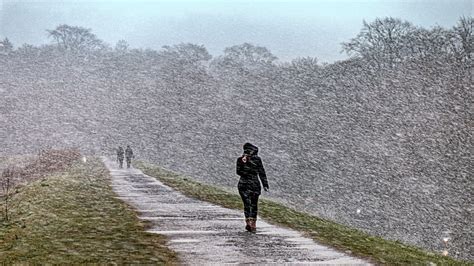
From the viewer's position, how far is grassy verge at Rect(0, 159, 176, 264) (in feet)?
29.1

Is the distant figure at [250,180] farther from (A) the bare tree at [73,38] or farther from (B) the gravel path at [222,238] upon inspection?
(A) the bare tree at [73,38]

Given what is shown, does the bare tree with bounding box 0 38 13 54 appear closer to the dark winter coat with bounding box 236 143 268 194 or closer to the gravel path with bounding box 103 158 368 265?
the gravel path with bounding box 103 158 368 265

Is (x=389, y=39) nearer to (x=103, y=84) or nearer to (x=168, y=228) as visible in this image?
(x=103, y=84)

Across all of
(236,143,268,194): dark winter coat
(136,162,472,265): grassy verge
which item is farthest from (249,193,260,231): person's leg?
(136,162,472,265): grassy verge

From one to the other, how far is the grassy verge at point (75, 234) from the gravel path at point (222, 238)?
43cm

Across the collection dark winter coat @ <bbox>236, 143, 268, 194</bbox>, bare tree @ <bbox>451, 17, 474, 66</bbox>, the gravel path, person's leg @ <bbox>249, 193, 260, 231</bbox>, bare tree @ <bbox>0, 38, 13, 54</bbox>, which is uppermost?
bare tree @ <bbox>0, 38, 13, 54</bbox>

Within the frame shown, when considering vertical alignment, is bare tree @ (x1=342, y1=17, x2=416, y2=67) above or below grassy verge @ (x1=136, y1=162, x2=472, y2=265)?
above

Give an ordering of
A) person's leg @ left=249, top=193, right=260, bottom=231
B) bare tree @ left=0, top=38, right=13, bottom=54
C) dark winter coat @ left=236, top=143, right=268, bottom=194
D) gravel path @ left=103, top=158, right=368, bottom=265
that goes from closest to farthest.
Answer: gravel path @ left=103, top=158, right=368, bottom=265
person's leg @ left=249, top=193, right=260, bottom=231
dark winter coat @ left=236, top=143, right=268, bottom=194
bare tree @ left=0, top=38, right=13, bottom=54

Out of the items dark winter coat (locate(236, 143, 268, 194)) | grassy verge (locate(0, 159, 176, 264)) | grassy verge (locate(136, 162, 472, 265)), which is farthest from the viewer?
dark winter coat (locate(236, 143, 268, 194))

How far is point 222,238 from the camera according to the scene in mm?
11070

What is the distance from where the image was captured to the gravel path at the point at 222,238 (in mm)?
9250

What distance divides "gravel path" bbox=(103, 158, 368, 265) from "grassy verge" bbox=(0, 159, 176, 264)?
433 mm

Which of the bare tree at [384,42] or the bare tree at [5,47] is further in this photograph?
the bare tree at [5,47]

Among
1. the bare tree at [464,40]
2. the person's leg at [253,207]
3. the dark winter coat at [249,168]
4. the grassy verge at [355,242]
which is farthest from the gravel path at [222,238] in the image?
the bare tree at [464,40]
